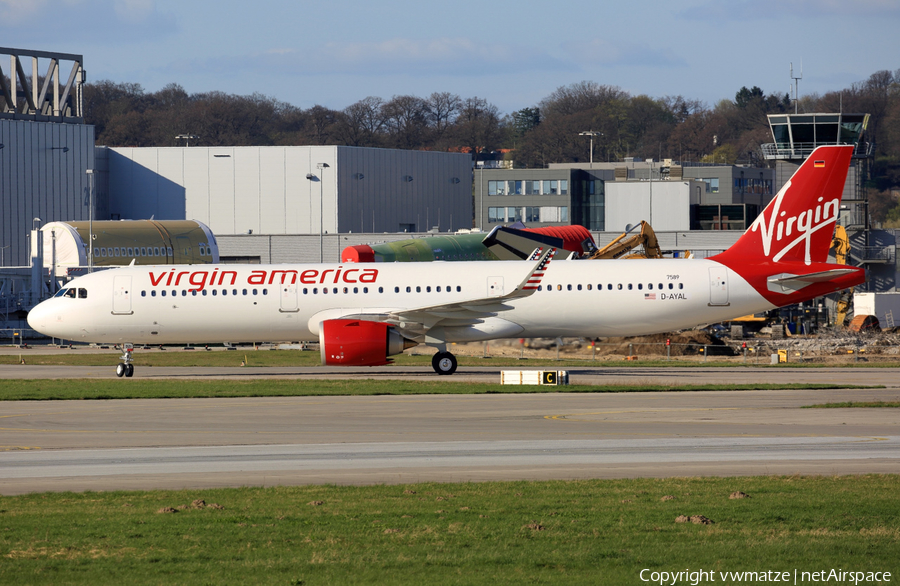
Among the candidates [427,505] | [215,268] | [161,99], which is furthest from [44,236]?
[161,99]

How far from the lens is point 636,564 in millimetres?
11078

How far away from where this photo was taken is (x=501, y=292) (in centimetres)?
3778

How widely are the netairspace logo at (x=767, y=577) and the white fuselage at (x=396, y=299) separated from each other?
1049 inches

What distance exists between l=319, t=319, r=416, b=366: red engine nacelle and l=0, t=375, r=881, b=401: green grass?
1197 mm

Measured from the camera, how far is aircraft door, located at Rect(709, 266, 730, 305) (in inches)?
1497

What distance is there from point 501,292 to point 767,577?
90.4 ft

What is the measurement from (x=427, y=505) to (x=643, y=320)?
25.1 m

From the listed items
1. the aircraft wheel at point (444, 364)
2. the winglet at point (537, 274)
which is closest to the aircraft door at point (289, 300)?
the aircraft wheel at point (444, 364)

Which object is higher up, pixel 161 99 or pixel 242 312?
pixel 161 99

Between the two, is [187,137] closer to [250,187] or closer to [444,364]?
[250,187]

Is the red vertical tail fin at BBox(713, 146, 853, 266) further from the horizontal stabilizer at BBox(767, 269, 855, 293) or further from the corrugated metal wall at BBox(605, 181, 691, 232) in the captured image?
the corrugated metal wall at BBox(605, 181, 691, 232)

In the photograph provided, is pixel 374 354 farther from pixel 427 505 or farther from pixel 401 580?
pixel 401 580

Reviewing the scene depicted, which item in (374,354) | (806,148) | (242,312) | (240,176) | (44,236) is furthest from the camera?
(240,176)

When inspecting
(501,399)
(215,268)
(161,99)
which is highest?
(161,99)
